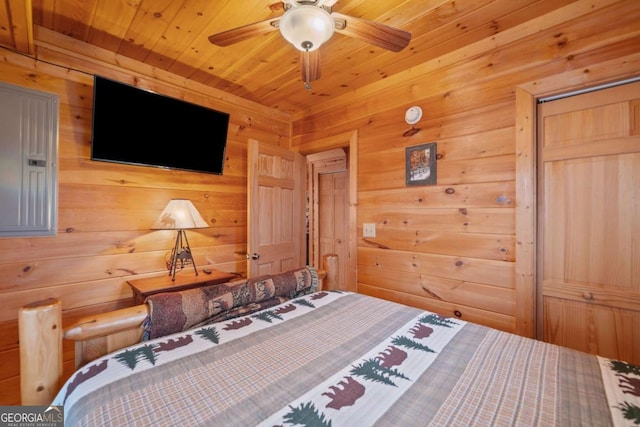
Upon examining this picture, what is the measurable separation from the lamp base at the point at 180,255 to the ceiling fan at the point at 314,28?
4.99 feet

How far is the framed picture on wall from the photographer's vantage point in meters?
2.12

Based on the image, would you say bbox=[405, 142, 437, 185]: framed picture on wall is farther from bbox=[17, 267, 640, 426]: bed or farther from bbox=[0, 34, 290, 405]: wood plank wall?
bbox=[0, 34, 290, 405]: wood plank wall

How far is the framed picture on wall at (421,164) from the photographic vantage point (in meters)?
2.12

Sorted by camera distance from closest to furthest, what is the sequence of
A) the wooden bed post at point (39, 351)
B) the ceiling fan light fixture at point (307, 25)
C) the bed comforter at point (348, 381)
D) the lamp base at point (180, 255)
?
the bed comforter at point (348, 381) → the wooden bed post at point (39, 351) → the ceiling fan light fixture at point (307, 25) → the lamp base at point (180, 255)

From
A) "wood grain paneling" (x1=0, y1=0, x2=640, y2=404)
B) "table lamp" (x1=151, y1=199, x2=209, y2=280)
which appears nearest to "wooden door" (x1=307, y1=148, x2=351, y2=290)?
"wood grain paneling" (x1=0, y1=0, x2=640, y2=404)

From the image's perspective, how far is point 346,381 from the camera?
877mm

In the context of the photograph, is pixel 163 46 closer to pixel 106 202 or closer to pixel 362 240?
pixel 106 202

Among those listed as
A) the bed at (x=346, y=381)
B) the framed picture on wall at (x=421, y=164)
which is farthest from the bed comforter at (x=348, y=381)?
the framed picture on wall at (x=421, y=164)

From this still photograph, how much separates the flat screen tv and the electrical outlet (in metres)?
1.49

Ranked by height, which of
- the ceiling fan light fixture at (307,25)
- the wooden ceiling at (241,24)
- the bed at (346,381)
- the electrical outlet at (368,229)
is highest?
the wooden ceiling at (241,24)

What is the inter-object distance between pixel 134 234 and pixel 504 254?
2725 mm

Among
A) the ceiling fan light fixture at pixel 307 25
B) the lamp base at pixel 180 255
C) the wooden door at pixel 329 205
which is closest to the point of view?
the ceiling fan light fixture at pixel 307 25

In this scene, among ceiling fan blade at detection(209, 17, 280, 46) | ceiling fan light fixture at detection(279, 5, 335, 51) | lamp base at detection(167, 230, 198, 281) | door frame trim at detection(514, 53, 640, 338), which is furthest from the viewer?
lamp base at detection(167, 230, 198, 281)

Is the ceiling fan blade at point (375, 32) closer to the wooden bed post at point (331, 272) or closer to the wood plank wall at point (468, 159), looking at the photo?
the wood plank wall at point (468, 159)
